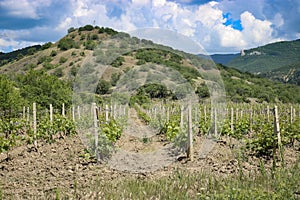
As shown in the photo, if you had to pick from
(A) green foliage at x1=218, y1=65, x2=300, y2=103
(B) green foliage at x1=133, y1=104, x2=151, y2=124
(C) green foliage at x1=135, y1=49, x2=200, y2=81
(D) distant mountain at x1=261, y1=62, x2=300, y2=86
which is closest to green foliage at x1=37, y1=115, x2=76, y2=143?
(C) green foliage at x1=135, y1=49, x2=200, y2=81

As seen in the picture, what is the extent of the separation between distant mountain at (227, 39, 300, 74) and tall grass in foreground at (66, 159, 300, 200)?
163 m

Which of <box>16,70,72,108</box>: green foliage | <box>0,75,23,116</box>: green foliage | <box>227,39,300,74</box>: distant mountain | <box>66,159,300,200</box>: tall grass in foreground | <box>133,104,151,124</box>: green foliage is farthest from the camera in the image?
<box>227,39,300,74</box>: distant mountain

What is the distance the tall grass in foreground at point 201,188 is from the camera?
5172mm

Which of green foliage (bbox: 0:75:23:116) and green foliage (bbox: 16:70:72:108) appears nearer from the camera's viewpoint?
green foliage (bbox: 0:75:23:116)

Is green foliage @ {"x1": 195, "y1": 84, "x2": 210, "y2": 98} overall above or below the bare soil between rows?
above

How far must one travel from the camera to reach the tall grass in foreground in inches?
204

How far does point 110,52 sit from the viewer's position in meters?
9.68

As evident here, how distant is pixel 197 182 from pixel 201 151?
434cm

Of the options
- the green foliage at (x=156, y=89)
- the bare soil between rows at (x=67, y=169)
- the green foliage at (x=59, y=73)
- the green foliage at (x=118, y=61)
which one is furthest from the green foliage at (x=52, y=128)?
the green foliage at (x=59, y=73)

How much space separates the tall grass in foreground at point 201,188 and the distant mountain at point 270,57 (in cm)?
16290

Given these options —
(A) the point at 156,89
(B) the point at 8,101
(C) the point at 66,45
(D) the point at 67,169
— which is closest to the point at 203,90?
(A) the point at 156,89

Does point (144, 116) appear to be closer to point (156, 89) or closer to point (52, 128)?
point (156, 89)

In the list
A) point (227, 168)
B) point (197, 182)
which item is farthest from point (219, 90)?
point (197, 182)

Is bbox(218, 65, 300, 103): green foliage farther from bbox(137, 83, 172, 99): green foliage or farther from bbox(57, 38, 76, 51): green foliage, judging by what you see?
bbox(137, 83, 172, 99): green foliage
